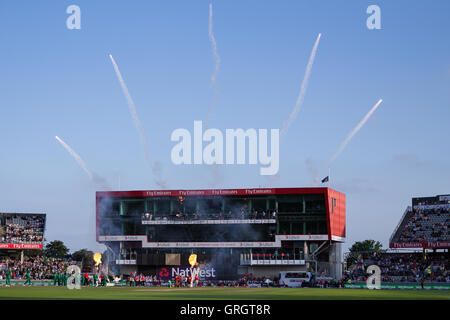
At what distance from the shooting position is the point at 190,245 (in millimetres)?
108250

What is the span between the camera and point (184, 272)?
347 ft

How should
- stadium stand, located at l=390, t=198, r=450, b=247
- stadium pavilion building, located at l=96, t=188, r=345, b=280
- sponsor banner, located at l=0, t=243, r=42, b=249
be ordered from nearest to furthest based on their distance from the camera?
stadium pavilion building, located at l=96, t=188, r=345, b=280 < stadium stand, located at l=390, t=198, r=450, b=247 < sponsor banner, located at l=0, t=243, r=42, b=249

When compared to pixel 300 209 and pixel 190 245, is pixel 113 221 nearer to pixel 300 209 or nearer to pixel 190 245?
pixel 190 245

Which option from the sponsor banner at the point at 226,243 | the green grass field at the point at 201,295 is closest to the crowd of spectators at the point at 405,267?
the sponsor banner at the point at 226,243

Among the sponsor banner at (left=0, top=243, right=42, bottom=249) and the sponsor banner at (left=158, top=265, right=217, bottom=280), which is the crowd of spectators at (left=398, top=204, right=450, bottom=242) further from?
A: the sponsor banner at (left=0, top=243, right=42, bottom=249)

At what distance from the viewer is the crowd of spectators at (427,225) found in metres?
107

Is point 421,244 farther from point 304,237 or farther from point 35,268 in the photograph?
point 35,268

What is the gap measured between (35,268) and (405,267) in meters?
58.5

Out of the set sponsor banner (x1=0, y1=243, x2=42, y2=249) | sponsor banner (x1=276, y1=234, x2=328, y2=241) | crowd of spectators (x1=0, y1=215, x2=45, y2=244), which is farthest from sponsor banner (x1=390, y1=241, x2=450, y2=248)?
crowd of spectators (x1=0, y1=215, x2=45, y2=244)

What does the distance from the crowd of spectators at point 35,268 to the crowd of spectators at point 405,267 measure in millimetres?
45386

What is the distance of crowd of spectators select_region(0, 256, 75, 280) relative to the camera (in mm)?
102512

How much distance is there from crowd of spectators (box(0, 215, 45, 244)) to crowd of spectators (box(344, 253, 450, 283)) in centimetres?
5940

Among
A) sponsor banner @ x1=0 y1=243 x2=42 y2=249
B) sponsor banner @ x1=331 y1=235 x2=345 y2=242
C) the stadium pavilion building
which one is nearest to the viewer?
the stadium pavilion building
